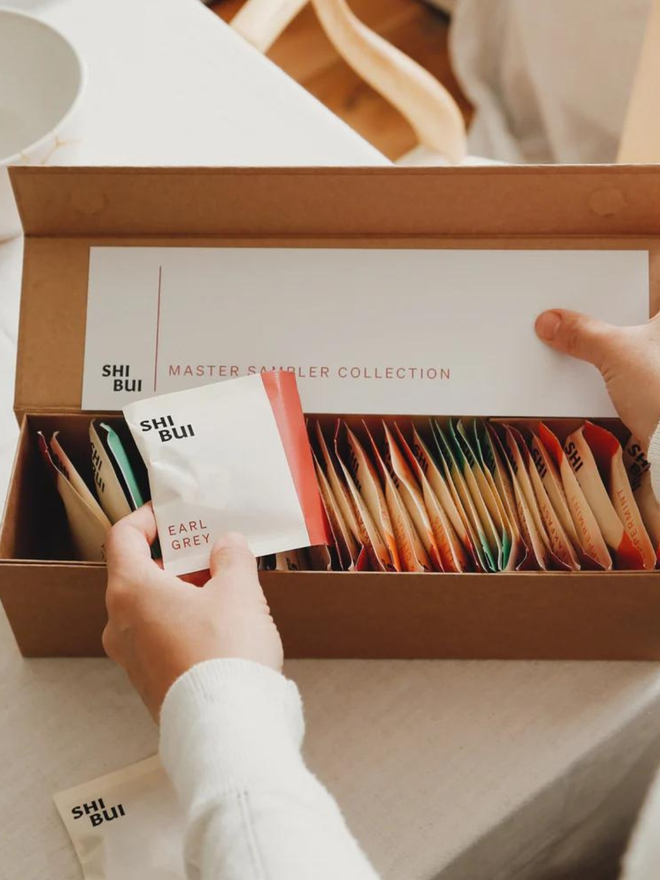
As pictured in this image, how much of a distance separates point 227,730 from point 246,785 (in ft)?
0.10

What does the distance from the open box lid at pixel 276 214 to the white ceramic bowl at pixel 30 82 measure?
16 cm

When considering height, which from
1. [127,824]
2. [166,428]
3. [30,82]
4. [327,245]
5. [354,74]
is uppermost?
[354,74]

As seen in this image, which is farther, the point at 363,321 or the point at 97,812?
the point at 363,321

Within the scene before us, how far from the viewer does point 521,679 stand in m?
→ 0.66

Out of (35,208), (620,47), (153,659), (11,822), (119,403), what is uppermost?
(620,47)

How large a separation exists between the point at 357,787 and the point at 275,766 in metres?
0.16

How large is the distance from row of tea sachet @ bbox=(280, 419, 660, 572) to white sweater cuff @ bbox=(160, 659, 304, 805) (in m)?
0.13

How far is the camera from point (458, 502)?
25.3 inches

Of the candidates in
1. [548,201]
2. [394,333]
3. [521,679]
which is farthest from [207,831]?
[548,201]

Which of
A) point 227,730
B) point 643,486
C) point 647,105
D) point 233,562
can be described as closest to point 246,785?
point 227,730

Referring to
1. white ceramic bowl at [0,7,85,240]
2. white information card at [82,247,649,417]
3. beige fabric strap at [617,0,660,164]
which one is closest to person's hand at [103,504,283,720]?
white information card at [82,247,649,417]

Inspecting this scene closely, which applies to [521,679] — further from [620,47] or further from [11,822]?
[620,47]

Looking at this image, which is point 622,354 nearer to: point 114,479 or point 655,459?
point 655,459

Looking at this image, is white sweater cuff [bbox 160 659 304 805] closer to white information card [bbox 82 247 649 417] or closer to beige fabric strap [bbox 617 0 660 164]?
white information card [bbox 82 247 649 417]
